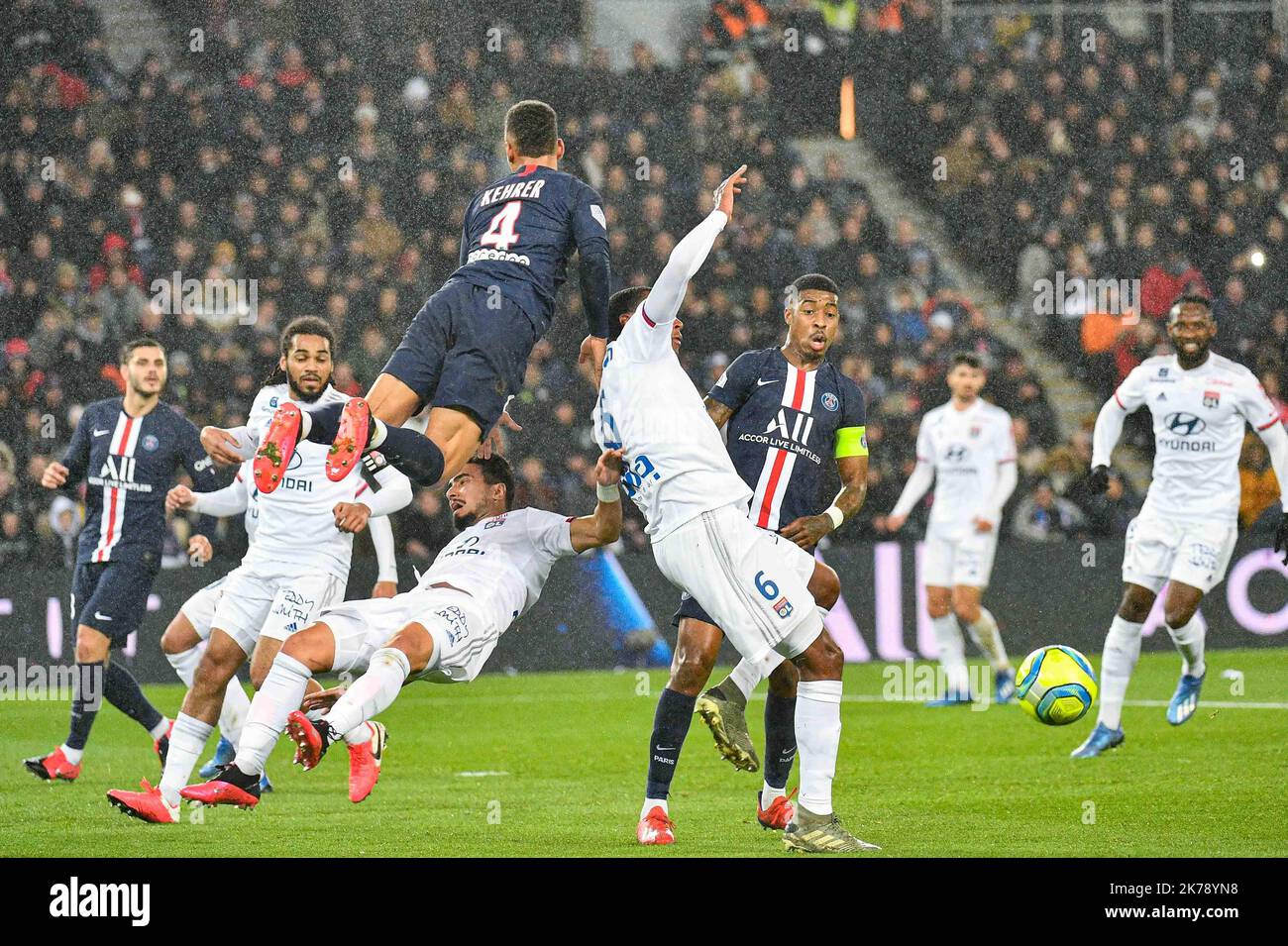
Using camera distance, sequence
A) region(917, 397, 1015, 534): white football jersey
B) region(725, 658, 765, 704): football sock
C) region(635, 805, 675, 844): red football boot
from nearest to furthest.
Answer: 1. region(635, 805, 675, 844): red football boot
2. region(725, 658, 765, 704): football sock
3. region(917, 397, 1015, 534): white football jersey

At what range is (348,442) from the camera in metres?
6.08

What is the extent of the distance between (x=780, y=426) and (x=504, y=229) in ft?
4.53

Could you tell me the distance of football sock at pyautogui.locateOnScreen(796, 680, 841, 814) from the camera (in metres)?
6.23

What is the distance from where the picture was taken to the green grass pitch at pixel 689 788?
638 centimetres

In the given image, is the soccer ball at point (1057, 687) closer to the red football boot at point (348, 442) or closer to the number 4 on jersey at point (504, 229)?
the number 4 on jersey at point (504, 229)

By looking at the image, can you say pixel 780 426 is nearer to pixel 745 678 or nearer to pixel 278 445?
pixel 745 678

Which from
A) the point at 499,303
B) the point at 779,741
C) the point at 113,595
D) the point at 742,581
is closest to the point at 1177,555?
the point at 779,741

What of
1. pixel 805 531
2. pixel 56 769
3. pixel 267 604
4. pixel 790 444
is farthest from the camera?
pixel 56 769

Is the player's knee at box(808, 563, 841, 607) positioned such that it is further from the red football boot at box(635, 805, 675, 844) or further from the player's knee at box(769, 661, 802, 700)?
the red football boot at box(635, 805, 675, 844)

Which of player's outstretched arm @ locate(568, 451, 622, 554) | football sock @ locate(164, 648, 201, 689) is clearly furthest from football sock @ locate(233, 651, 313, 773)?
football sock @ locate(164, 648, 201, 689)

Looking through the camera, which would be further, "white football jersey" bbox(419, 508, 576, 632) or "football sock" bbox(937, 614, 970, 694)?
"football sock" bbox(937, 614, 970, 694)

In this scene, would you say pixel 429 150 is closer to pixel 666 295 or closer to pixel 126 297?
pixel 126 297

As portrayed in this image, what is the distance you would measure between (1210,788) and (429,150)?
11353 millimetres

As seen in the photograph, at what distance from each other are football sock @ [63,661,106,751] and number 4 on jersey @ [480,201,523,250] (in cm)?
336
